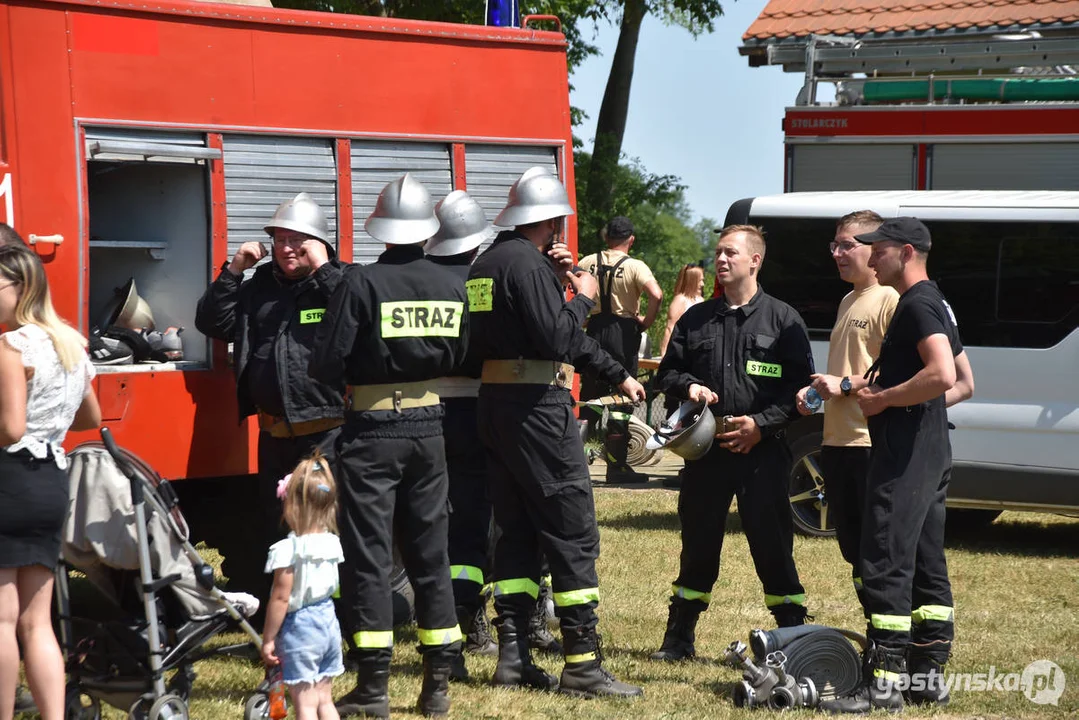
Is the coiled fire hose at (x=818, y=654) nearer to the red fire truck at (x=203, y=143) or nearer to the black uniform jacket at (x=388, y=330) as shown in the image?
the black uniform jacket at (x=388, y=330)

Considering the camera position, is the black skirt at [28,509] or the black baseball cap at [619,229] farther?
the black baseball cap at [619,229]

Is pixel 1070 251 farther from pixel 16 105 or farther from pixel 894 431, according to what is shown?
pixel 16 105

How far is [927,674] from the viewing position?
5.84 metres

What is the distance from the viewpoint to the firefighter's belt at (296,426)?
6.14 metres

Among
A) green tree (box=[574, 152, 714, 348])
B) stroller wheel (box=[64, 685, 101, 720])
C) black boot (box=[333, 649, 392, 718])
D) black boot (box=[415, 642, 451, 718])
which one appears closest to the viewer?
stroller wheel (box=[64, 685, 101, 720])

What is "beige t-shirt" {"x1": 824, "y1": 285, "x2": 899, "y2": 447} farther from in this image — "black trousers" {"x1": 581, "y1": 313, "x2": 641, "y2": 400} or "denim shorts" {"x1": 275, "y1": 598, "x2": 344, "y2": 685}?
"black trousers" {"x1": 581, "y1": 313, "x2": 641, "y2": 400}

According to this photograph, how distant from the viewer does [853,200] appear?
31.3ft

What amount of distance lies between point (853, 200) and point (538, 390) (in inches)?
175

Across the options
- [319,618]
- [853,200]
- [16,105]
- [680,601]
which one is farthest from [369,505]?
[853,200]

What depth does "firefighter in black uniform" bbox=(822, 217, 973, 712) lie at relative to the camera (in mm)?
5543

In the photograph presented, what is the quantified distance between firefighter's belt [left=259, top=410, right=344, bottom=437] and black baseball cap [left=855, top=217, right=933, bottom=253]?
96.4 inches

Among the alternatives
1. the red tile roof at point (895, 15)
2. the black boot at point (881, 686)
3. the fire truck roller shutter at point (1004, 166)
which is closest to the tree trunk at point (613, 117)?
the red tile roof at point (895, 15)

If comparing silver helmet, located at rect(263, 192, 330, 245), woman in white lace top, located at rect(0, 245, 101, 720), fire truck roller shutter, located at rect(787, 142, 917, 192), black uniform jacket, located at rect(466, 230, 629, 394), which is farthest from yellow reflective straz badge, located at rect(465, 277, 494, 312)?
fire truck roller shutter, located at rect(787, 142, 917, 192)

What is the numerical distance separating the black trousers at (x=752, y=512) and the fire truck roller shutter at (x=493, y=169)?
6.24 feet
